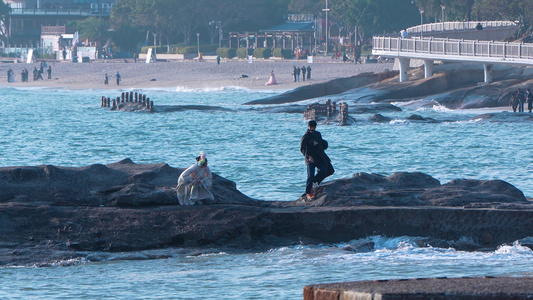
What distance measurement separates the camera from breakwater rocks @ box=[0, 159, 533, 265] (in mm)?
13477

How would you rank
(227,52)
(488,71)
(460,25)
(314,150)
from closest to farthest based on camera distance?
1. (314,150)
2. (488,71)
3. (460,25)
4. (227,52)

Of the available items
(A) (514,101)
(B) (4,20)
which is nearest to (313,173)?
(A) (514,101)

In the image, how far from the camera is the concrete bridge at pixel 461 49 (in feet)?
140

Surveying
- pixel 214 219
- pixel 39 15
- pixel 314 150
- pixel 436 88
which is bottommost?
pixel 214 219

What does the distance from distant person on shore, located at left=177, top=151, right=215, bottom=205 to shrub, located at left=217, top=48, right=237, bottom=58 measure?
7592 centimetres

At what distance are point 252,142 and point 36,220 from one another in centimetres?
2312

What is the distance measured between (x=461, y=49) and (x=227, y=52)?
4645cm

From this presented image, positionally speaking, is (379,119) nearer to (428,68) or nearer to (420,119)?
(420,119)

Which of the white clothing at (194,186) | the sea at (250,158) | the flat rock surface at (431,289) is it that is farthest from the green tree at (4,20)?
the flat rock surface at (431,289)

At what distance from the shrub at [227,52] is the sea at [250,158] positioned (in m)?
17.9

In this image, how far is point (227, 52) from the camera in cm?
8931

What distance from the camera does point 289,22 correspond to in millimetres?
99625

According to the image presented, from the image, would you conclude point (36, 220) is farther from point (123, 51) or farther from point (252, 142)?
point (123, 51)

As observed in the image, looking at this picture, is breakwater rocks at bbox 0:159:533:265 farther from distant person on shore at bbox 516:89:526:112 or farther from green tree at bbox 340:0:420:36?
green tree at bbox 340:0:420:36
